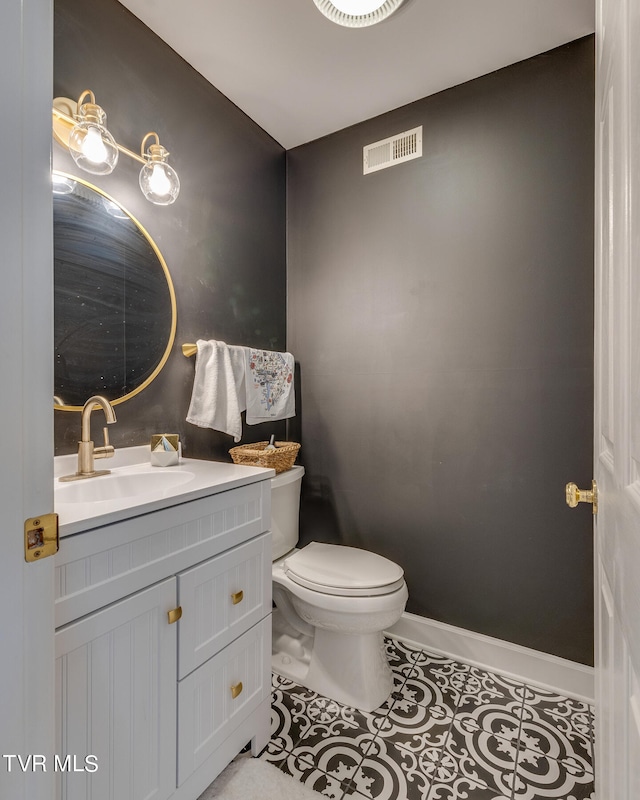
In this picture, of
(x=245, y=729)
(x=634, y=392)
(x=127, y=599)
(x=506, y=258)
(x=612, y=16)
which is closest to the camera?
(x=634, y=392)

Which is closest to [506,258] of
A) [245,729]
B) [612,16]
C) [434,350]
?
[434,350]

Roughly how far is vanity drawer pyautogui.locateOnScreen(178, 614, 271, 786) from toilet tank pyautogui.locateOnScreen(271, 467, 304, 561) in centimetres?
49

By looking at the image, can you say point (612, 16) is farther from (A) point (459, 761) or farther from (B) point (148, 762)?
(A) point (459, 761)

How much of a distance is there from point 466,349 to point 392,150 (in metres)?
1.01

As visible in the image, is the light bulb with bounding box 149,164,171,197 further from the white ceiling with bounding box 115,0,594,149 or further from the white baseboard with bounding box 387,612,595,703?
the white baseboard with bounding box 387,612,595,703

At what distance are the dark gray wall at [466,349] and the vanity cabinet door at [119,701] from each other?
1.20 metres

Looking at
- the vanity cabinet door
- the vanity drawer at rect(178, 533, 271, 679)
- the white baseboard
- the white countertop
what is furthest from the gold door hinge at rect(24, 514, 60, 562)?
the white baseboard

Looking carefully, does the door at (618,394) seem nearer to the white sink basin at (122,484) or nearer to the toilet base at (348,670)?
the toilet base at (348,670)

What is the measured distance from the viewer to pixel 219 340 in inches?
71.2

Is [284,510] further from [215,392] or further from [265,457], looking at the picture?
[215,392]

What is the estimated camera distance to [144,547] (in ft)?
3.01

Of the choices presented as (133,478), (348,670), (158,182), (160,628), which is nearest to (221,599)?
(160,628)

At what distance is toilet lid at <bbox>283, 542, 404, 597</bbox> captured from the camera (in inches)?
57.8

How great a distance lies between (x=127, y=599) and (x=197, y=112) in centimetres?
184
